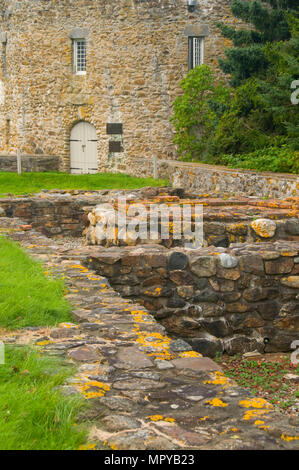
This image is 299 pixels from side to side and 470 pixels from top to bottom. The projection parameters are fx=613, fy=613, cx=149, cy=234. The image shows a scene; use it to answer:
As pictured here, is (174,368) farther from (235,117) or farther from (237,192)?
(235,117)

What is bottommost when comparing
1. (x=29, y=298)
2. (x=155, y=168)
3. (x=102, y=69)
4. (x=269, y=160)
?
(x=29, y=298)

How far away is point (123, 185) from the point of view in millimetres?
19188

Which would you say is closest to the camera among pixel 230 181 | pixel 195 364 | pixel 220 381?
pixel 220 381

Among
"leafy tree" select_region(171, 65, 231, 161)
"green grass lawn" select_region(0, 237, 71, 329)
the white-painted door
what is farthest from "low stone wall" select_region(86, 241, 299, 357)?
the white-painted door

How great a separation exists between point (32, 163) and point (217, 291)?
1785 centimetres

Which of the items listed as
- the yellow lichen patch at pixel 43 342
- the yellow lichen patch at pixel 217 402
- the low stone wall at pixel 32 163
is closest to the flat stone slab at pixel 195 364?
the yellow lichen patch at pixel 217 402

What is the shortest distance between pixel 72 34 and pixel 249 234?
17.6 metres

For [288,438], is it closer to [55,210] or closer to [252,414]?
[252,414]

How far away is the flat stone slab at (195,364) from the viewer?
13.0ft

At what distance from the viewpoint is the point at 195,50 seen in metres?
23.1

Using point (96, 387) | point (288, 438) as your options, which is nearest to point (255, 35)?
point (96, 387)

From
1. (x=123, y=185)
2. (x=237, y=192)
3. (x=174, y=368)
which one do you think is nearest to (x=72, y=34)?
(x=123, y=185)

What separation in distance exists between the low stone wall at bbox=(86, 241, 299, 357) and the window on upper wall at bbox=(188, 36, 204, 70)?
1752 cm
